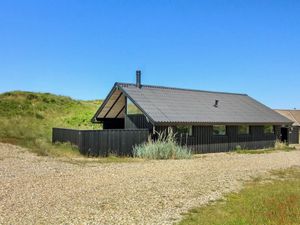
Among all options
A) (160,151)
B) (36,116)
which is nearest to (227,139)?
(160,151)

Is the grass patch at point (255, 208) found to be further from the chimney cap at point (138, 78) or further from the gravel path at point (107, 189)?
the chimney cap at point (138, 78)

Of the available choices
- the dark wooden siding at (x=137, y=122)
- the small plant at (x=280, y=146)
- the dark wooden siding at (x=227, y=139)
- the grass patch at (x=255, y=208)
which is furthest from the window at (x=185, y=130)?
the grass patch at (x=255, y=208)

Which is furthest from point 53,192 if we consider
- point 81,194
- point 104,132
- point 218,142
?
point 218,142

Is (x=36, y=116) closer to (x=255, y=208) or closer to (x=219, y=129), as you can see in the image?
(x=219, y=129)

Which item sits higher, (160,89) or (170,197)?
(160,89)

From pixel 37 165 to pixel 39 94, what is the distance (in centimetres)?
3868

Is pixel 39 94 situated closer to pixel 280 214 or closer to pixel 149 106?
pixel 149 106

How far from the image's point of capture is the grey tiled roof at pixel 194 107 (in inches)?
971

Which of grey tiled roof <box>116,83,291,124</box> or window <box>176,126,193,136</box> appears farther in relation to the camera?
window <box>176,126,193,136</box>

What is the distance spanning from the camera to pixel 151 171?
15633mm

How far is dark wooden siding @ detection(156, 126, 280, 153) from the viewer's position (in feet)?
84.5

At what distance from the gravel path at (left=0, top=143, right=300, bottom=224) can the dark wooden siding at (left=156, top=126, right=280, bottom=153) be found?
7.24m

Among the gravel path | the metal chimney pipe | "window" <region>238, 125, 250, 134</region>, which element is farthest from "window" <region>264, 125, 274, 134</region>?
the gravel path

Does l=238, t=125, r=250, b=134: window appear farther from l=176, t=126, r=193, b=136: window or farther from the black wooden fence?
the black wooden fence
